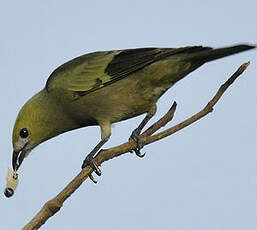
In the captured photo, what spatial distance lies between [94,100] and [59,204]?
301cm

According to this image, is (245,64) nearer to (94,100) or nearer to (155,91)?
(155,91)

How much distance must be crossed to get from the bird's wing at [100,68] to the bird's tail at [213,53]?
11 cm

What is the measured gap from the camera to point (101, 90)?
6.45 m

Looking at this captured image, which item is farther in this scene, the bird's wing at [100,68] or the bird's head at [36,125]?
the bird's head at [36,125]

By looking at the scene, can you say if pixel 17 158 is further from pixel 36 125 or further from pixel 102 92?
pixel 102 92

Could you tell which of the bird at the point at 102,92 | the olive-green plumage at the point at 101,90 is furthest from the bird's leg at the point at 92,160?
the olive-green plumage at the point at 101,90

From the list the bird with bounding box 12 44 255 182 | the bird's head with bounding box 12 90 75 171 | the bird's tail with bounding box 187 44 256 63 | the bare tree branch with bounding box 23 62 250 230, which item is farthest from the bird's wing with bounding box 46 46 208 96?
the bare tree branch with bounding box 23 62 250 230

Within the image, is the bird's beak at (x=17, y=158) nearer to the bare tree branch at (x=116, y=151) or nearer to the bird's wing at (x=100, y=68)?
the bird's wing at (x=100, y=68)

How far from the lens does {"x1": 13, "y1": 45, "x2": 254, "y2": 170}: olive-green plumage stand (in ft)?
19.6

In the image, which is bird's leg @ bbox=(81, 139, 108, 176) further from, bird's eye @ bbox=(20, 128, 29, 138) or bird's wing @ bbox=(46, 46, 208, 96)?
bird's eye @ bbox=(20, 128, 29, 138)

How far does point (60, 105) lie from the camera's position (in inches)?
269

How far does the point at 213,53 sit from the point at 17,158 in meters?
3.01

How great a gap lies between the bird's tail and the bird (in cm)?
1

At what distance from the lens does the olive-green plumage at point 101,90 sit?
19.6 ft
